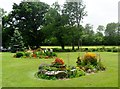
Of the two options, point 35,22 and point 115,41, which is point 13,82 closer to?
point 35,22

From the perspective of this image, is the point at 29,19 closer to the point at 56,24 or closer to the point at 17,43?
the point at 56,24

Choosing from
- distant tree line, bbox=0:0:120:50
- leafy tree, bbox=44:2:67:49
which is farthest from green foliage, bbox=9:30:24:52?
leafy tree, bbox=44:2:67:49

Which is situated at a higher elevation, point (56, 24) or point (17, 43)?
point (56, 24)

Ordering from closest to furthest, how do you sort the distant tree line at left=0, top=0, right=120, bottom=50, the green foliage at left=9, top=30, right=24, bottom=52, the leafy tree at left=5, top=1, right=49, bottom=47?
1. the green foliage at left=9, top=30, right=24, bottom=52
2. the distant tree line at left=0, top=0, right=120, bottom=50
3. the leafy tree at left=5, top=1, right=49, bottom=47

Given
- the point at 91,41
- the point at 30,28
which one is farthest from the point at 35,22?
the point at 91,41

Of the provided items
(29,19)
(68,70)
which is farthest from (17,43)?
(68,70)

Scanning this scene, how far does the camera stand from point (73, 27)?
175ft

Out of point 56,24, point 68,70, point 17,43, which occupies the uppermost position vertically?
point 56,24

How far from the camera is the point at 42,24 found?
199ft

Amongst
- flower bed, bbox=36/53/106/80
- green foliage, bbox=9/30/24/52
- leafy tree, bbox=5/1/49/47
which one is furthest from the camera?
leafy tree, bbox=5/1/49/47

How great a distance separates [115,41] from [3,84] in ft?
207

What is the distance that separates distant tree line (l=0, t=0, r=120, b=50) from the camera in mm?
53531

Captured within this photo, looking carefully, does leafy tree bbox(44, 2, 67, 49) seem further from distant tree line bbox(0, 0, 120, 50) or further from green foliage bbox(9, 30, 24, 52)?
green foliage bbox(9, 30, 24, 52)

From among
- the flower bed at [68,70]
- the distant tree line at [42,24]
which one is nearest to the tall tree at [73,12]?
the distant tree line at [42,24]
